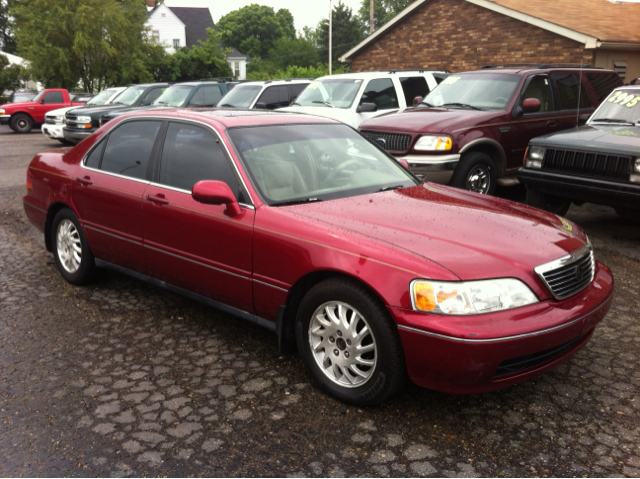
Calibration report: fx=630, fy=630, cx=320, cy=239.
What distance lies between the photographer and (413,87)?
1177cm

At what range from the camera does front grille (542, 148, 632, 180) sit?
648 cm

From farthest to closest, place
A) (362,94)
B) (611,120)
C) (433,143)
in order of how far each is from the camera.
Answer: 1. (362,94)
2. (433,143)
3. (611,120)

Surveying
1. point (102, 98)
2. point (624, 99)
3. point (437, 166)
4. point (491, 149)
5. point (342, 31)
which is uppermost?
point (342, 31)

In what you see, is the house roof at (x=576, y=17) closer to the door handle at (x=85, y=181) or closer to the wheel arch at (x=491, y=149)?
the wheel arch at (x=491, y=149)

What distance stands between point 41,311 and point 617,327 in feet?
14.3

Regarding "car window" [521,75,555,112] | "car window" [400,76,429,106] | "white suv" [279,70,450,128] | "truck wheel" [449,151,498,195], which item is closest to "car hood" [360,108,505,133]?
"truck wheel" [449,151,498,195]

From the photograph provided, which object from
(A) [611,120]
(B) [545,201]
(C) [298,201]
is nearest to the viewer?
(C) [298,201]

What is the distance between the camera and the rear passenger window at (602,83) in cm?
995

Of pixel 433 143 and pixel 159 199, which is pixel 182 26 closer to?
pixel 433 143

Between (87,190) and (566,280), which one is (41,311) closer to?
(87,190)

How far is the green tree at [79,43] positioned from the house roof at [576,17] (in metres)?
17.3

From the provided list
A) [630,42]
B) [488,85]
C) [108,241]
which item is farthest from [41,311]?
[630,42]

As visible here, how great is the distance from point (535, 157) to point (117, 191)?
15.7 feet

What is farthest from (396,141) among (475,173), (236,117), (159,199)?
(159,199)
